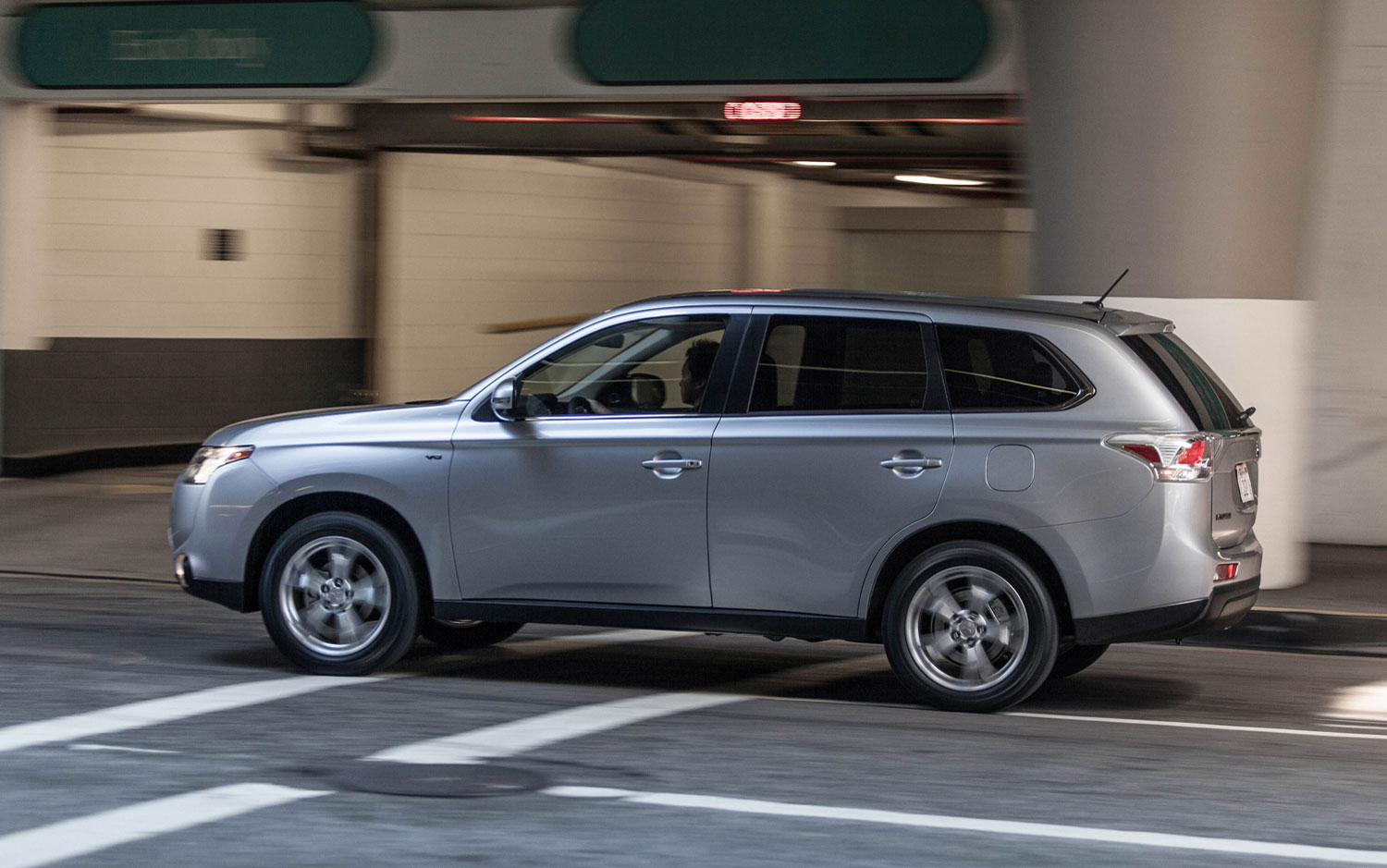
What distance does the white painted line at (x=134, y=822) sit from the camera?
5484mm

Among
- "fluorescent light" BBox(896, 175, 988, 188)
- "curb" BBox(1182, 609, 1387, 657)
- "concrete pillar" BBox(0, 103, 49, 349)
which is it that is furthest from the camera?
"concrete pillar" BBox(0, 103, 49, 349)

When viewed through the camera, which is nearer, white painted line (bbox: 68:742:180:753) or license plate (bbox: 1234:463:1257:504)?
white painted line (bbox: 68:742:180:753)

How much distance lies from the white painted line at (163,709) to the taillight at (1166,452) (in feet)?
11.6

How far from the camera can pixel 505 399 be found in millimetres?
8227

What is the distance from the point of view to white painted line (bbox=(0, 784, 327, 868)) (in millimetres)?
5484

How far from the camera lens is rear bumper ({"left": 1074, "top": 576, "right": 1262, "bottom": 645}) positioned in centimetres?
753

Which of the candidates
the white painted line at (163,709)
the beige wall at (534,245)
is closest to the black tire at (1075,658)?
the white painted line at (163,709)

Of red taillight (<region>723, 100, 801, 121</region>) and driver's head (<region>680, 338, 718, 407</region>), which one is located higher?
red taillight (<region>723, 100, 801, 121</region>)

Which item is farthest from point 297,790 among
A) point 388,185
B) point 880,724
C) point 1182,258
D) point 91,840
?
point 388,185

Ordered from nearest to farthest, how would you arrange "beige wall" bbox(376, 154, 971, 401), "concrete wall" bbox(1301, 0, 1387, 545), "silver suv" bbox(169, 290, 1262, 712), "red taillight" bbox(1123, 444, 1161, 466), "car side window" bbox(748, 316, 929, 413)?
"red taillight" bbox(1123, 444, 1161, 466), "silver suv" bbox(169, 290, 1262, 712), "car side window" bbox(748, 316, 929, 413), "concrete wall" bbox(1301, 0, 1387, 545), "beige wall" bbox(376, 154, 971, 401)

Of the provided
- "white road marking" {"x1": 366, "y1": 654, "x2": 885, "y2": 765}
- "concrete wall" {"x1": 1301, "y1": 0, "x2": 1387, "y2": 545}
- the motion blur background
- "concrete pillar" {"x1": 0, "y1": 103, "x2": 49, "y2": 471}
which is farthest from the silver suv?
"concrete pillar" {"x1": 0, "y1": 103, "x2": 49, "y2": 471}

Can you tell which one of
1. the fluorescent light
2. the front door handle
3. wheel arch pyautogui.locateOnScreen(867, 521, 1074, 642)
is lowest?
wheel arch pyautogui.locateOnScreen(867, 521, 1074, 642)

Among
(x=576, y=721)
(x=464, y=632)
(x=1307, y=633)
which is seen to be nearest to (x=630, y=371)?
(x=576, y=721)

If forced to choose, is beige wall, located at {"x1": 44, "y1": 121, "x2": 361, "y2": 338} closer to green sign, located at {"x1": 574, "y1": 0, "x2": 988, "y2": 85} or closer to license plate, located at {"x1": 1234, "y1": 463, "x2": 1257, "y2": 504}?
green sign, located at {"x1": 574, "y1": 0, "x2": 988, "y2": 85}
